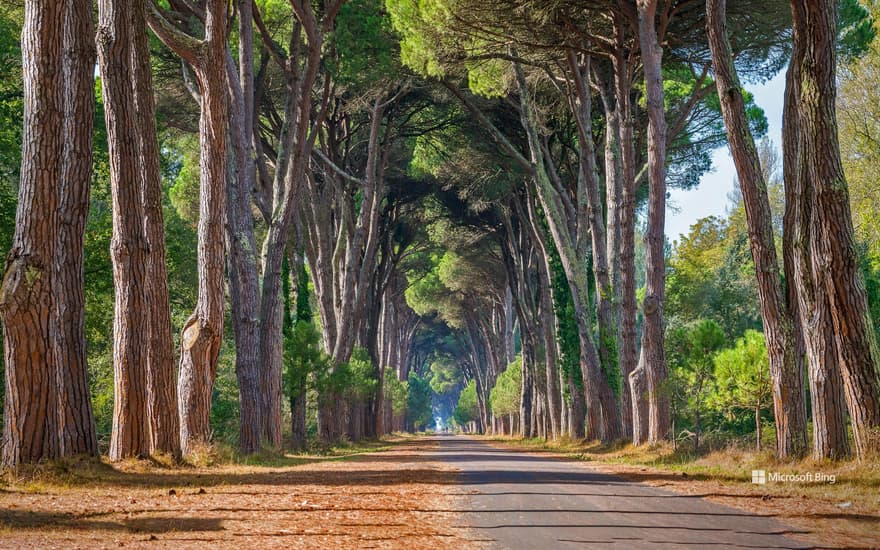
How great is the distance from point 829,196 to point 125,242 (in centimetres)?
856

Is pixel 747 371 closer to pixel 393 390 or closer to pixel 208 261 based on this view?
pixel 208 261

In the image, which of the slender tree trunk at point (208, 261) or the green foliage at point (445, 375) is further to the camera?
the green foliage at point (445, 375)

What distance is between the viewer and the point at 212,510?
7582 millimetres

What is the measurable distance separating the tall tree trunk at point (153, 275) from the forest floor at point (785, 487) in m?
6.25

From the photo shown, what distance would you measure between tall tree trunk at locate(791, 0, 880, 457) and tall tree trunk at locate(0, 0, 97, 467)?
859 centimetres

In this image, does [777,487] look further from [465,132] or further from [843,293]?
[465,132]

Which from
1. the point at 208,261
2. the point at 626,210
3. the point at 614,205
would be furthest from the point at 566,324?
the point at 208,261

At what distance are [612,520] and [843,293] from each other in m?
4.69

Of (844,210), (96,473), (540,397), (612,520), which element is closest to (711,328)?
(844,210)

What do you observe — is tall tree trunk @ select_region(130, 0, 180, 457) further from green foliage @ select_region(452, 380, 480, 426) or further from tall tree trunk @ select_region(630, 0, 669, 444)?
green foliage @ select_region(452, 380, 480, 426)

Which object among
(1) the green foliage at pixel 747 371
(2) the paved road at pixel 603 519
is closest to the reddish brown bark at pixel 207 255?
(2) the paved road at pixel 603 519

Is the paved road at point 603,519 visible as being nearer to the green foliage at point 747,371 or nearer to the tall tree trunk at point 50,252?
the tall tree trunk at point 50,252

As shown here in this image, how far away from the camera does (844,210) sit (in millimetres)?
10164

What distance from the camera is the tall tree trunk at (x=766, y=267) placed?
1177 centimetres
